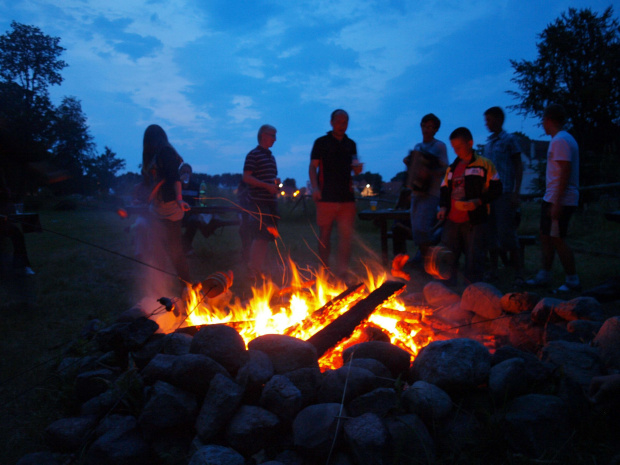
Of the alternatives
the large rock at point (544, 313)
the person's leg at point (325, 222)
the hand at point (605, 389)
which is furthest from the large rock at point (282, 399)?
the person's leg at point (325, 222)

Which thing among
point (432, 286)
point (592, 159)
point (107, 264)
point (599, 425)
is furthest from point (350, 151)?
point (592, 159)

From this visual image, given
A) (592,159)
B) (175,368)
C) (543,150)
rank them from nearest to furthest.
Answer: (175,368)
(592,159)
(543,150)

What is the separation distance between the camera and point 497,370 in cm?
225

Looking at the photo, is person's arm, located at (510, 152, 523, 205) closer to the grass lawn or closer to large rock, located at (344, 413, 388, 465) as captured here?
the grass lawn

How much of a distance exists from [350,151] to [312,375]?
3.50 m

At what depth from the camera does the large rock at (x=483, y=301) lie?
3520 millimetres

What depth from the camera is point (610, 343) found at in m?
2.49

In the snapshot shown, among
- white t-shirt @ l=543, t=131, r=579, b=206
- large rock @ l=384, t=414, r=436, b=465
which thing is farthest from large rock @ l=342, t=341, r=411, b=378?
white t-shirt @ l=543, t=131, r=579, b=206

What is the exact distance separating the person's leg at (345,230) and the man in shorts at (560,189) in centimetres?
234

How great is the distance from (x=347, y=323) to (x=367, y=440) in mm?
1295

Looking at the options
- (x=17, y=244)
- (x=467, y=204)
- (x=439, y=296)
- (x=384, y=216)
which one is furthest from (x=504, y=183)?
(x=17, y=244)

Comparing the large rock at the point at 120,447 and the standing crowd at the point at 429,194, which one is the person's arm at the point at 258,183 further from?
the large rock at the point at 120,447

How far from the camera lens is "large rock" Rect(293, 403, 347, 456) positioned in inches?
75.3

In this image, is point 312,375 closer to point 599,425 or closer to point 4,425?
point 599,425
